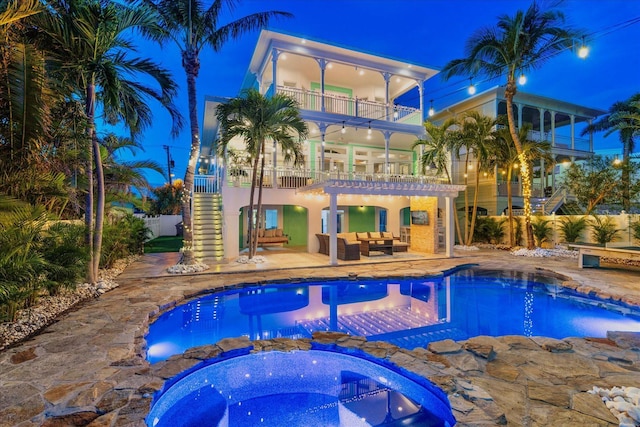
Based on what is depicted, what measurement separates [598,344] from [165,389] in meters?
5.88

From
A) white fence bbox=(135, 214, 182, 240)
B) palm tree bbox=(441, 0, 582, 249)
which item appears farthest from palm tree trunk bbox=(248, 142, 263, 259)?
white fence bbox=(135, 214, 182, 240)

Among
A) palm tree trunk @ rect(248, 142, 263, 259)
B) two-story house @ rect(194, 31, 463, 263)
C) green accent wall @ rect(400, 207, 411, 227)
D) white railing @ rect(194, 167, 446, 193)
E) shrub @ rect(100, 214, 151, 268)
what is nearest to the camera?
shrub @ rect(100, 214, 151, 268)

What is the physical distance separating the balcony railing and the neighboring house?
4.09 meters

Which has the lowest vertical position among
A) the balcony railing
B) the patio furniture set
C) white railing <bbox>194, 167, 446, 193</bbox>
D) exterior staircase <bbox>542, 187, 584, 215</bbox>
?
the patio furniture set

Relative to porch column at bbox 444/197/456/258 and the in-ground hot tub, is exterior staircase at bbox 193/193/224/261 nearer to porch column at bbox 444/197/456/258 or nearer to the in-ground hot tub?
the in-ground hot tub

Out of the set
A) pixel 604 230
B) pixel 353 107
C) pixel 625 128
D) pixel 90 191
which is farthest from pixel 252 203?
pixel 625 128

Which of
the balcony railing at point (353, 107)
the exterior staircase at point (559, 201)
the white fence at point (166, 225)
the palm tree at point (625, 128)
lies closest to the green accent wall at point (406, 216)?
the balcony railing at point (353, 107)

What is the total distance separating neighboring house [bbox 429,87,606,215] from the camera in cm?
1777

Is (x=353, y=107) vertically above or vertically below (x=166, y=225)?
above

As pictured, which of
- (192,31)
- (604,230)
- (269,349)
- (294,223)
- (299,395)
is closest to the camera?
(299,395)

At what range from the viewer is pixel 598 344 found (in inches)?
178

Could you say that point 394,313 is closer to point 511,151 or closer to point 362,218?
point 362,218

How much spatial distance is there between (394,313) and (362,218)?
10.8m

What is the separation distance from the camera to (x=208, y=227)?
12.2m
